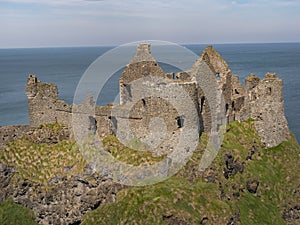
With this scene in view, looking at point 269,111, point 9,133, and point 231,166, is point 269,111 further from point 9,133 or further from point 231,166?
point 9,133

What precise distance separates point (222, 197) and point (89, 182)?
1076cm


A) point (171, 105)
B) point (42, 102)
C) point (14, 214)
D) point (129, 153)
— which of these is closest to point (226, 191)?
point (129, 153)

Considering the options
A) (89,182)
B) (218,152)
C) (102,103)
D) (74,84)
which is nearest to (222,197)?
(218,152)

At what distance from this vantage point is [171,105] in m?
31.7

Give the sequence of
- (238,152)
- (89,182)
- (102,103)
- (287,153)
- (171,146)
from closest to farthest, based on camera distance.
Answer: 1. (171,146)
2. (89,182)
3. (238,152)
4. (287,153)
5. (102,103)

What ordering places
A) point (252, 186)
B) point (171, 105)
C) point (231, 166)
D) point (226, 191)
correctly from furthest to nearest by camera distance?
point (252, 186) < point (231, 166) < point (226, 191) < point (171, 105)

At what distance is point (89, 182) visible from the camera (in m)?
34.3

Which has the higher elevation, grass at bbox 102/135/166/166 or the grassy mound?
grass at bbox 102/135/166/166

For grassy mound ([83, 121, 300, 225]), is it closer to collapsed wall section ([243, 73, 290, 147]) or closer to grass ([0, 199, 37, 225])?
collapsed wall section ([243, 73, 290, 147])

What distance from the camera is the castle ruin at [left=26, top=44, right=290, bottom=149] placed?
3222 centimetres

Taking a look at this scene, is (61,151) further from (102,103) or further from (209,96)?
(102,103)

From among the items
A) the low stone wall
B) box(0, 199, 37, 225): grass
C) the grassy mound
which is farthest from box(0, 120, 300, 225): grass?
box(0, 199, 37, 225): grass

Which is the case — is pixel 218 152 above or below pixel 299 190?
above

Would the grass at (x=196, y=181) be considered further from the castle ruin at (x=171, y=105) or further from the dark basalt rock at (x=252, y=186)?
the castle ruin at (x=171, y=105)
